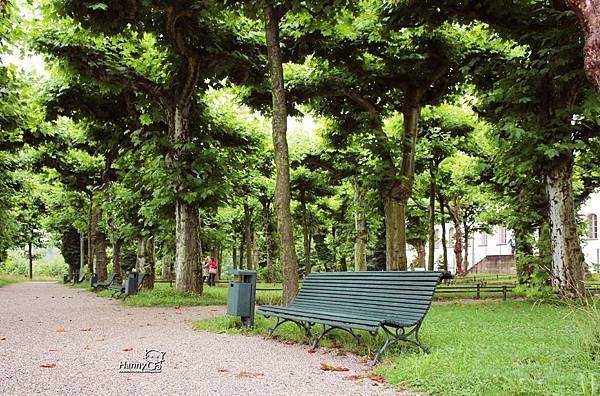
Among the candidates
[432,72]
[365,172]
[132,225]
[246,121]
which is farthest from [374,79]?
[132,225]

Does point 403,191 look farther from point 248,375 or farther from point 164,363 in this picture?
point 248,375

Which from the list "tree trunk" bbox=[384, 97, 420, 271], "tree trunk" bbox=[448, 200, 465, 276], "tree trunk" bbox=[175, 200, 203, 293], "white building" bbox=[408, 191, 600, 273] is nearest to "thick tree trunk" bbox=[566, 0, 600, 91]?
"tree trunk" bbox=[384, 97, 420, 271]

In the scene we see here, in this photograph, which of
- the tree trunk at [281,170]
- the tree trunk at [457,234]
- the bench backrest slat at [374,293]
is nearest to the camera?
the bench backrest slat at [374,293]

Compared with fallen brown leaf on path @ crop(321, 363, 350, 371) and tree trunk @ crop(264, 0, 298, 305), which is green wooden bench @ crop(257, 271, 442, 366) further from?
tree trunk @ crop(264, 0, 298, 305)

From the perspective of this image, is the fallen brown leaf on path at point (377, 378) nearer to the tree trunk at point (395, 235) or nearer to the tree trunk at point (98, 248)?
the tree trunk at point (395, 235)

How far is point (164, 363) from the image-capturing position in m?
6.15

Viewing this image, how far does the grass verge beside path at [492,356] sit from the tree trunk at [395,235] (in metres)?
6.70

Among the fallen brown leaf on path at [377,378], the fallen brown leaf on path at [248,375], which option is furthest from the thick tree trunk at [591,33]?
the fallen brown leaf on path at [248,375]

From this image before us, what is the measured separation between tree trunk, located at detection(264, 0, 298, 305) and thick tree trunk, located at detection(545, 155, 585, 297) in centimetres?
699

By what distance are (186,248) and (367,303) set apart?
9404 millimetres

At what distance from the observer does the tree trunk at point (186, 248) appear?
51.6ft

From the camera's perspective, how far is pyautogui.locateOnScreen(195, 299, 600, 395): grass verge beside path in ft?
15.3

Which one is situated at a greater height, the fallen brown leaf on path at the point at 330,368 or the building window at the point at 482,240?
the building window at the point at 482,240

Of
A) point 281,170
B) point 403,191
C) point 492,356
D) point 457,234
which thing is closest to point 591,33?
point 492,356
